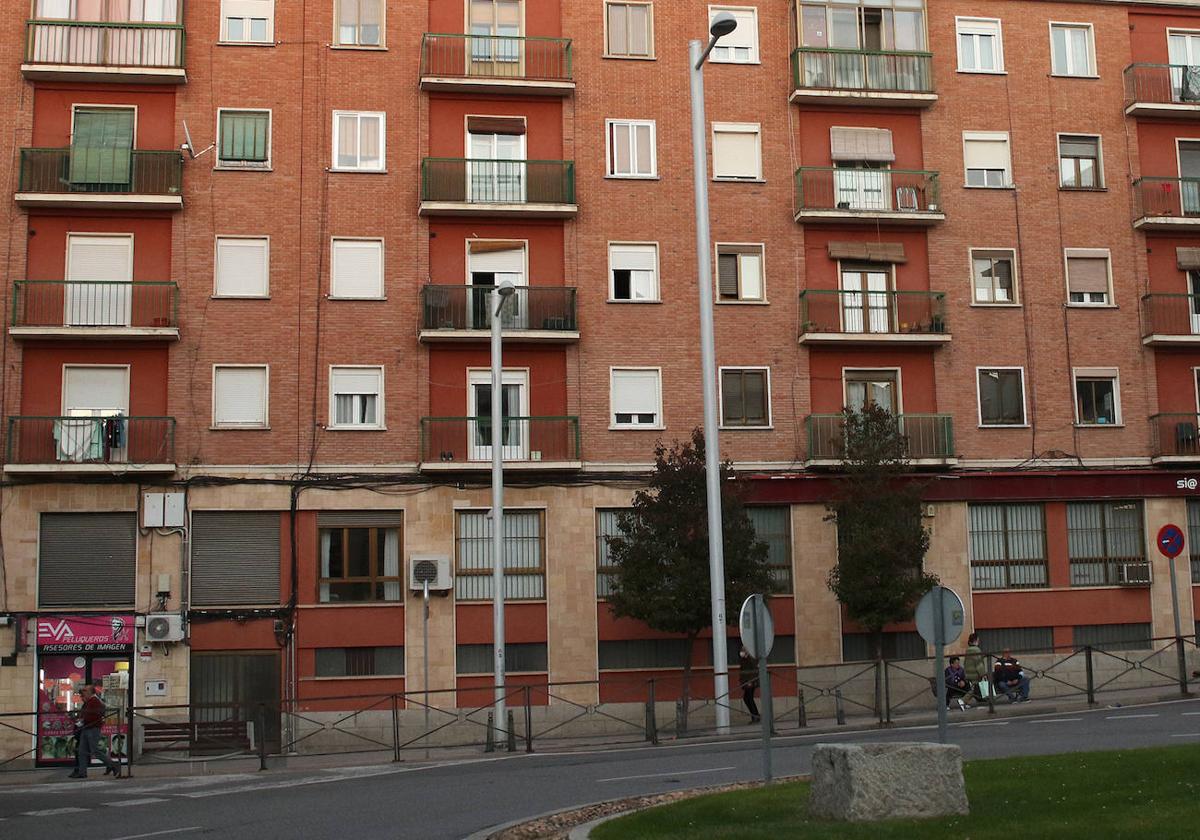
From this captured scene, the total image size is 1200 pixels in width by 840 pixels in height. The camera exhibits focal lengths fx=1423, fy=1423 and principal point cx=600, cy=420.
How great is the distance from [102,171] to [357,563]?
9787 mm

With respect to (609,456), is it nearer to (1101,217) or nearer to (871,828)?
(1101,217)

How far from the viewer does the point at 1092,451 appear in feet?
106

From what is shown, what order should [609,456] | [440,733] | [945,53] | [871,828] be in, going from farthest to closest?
[945,53]
[609,456]
[440,733]
[871,828]

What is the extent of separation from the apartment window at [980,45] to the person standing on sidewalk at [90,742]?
23339 millimetres

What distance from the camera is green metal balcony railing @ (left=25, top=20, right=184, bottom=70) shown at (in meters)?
29.8

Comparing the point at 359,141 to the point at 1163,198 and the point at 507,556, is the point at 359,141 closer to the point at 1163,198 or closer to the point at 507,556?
the point at 507,556

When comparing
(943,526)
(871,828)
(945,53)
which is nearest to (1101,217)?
(945,53)

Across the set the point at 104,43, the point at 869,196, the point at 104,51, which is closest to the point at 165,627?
the point at 104,51

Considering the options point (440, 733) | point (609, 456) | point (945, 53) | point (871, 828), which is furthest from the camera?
point (945, 53)

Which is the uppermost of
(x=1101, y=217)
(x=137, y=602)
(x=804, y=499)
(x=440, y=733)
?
(x=1101, y=217)

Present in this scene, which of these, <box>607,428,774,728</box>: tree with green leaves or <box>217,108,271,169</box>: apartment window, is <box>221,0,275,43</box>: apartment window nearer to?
<box>217,108,271,169</box>: apartment window

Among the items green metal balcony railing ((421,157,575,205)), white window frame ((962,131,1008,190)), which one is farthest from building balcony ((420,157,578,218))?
white window frame ((962,131,1008,190))

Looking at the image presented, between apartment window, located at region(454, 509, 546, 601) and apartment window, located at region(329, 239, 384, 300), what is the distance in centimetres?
521

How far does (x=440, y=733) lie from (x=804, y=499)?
941 centimetres
